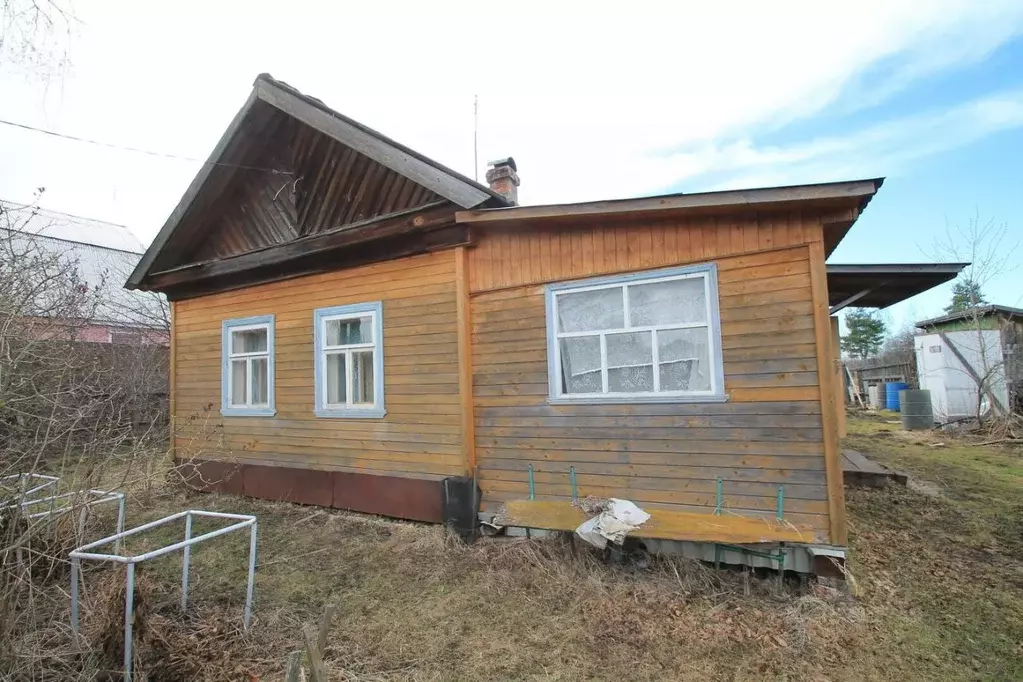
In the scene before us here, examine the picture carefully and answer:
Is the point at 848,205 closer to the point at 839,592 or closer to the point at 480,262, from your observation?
the point at 839,592

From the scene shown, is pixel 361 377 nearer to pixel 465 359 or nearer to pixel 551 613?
pixel 465 359

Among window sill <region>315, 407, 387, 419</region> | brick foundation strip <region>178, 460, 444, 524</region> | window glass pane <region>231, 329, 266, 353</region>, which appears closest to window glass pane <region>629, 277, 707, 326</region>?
brick foundation strip <region>178, 460, 444, 524</region>

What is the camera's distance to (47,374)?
144 inches

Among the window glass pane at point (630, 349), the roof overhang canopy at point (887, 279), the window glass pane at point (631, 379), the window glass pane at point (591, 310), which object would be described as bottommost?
the window glass pane at point (631, 379)

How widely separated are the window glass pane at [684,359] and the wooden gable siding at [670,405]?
0.18 m

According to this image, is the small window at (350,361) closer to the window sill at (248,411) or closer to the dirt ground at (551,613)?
the window sill at (248,411)

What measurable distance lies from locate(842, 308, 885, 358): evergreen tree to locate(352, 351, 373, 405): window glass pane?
144ft

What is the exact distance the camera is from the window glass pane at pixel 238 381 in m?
8.05

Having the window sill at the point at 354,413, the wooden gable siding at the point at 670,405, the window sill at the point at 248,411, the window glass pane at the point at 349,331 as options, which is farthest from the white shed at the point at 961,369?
the window sill at the point at 248,411

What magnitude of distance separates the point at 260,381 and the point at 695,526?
664cm

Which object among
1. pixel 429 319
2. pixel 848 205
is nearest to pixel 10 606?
pixel 429 319

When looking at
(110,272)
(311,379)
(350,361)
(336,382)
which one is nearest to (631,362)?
(350,361)

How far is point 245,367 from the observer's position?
805 centimetres

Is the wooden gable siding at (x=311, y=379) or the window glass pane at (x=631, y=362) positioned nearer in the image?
the window glass pane at (x=631, y=362)
